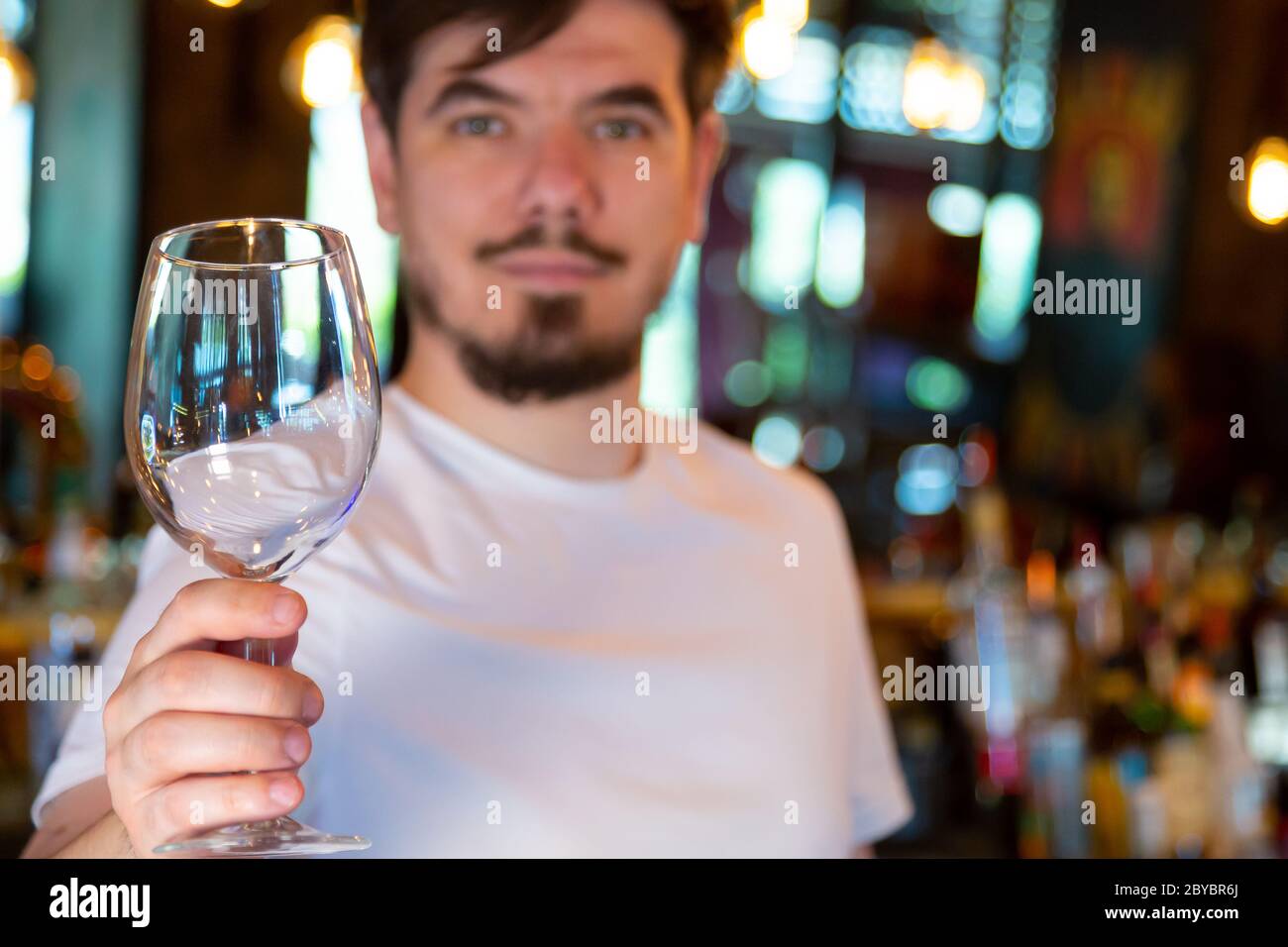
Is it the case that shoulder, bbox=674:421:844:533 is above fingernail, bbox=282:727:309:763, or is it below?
above

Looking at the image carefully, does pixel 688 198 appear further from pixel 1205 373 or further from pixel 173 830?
pixel 1205 373

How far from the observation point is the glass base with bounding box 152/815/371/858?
685 millimetres

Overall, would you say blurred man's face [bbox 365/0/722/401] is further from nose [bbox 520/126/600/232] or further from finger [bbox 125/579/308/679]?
finger [bbox 125/579/308/679]

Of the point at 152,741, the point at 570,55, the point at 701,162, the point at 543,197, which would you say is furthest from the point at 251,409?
the point at 701,162

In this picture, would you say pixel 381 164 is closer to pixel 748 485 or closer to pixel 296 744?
pixel 748 485

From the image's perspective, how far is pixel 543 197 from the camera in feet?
4.07

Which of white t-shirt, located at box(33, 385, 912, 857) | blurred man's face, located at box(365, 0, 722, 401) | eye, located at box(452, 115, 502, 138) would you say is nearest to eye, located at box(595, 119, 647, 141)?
blurred man's face, located at box(365, 0, 722, 401)

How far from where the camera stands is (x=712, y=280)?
571 centimetres

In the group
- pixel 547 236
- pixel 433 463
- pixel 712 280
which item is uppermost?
pixel 712 280

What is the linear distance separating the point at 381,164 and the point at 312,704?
82cm

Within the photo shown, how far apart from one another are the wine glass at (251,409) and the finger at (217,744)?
1.5 inches

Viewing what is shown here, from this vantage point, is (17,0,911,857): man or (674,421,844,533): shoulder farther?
(674,421,844,533): shoulder
